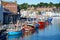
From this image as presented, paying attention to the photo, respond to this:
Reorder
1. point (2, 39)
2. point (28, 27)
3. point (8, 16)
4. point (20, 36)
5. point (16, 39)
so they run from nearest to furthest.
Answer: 1. point (2, 39)
2. point (16, 39)
3. point (20, 36)
4. point (28, 27)
5. point (8, 16)

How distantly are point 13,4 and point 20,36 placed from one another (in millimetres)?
30641

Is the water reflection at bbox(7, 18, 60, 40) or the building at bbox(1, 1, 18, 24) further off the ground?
the building at bbox(1, 1, 18, 24)

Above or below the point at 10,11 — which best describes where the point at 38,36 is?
below

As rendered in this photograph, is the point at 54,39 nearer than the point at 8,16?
Yes

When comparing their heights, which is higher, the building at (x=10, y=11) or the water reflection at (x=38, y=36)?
the building at (x=10, y=11)

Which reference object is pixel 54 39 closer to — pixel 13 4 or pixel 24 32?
pixel 24 32

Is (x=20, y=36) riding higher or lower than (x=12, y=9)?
lower

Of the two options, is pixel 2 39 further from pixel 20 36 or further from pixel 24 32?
pixel 24 32

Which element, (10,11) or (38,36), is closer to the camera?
(38,36)

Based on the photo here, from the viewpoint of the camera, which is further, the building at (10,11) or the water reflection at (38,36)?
the building at (10,11)

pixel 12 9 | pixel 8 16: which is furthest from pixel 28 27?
pixel 12 9

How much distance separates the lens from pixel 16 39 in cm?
5022

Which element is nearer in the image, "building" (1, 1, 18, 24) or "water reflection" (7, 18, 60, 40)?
"water reflection" (7, 18, 60, 40)

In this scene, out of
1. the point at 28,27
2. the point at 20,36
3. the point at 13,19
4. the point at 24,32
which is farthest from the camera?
the point at 13,19
